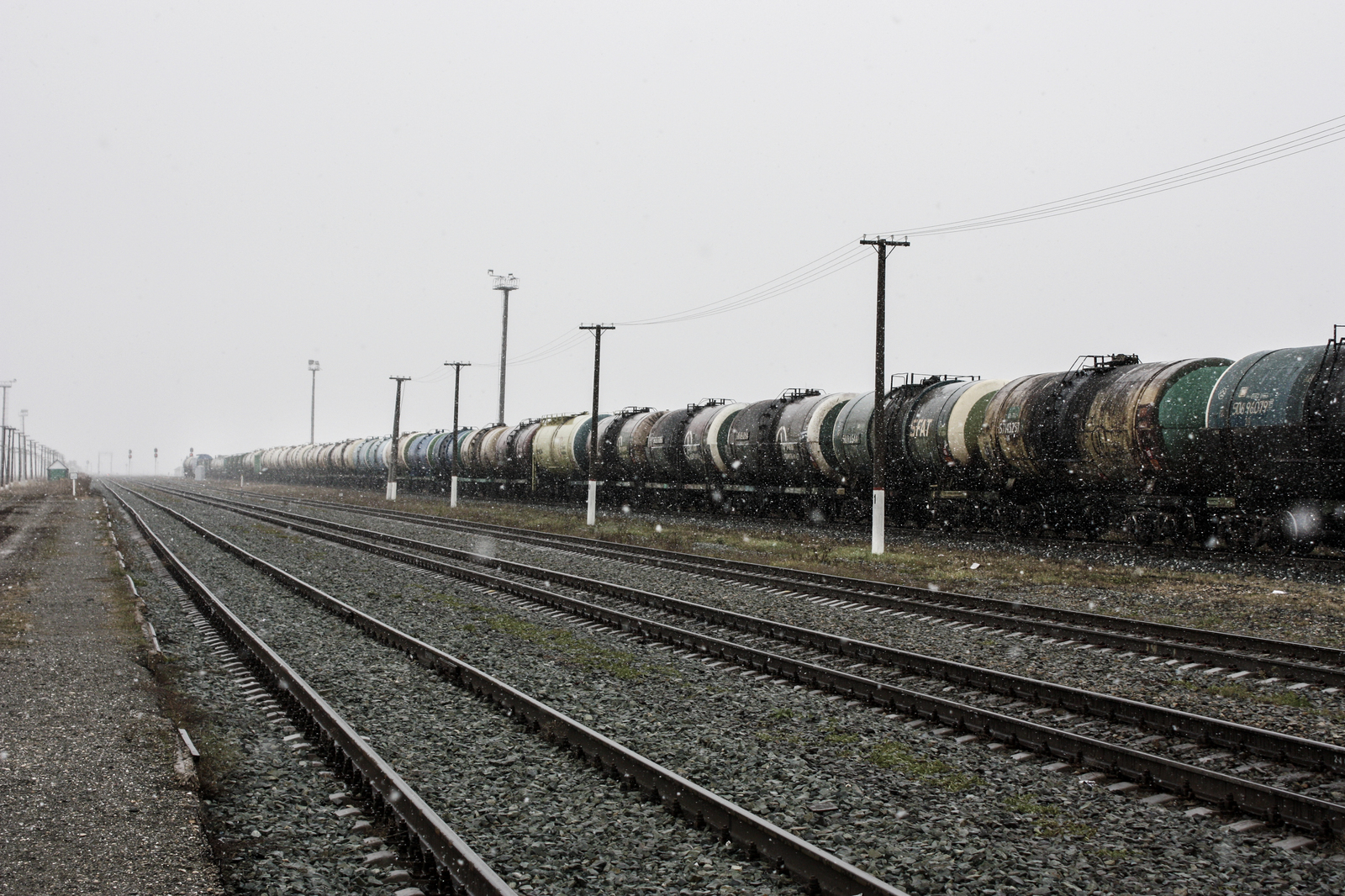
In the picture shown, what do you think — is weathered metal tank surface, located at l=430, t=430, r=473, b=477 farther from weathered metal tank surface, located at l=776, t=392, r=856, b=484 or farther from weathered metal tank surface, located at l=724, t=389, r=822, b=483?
weathered metal tank surface, located at l=776, t=392, r=856, b=484

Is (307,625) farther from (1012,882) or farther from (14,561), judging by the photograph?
(14,561)

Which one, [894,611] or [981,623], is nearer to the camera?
[981,623]

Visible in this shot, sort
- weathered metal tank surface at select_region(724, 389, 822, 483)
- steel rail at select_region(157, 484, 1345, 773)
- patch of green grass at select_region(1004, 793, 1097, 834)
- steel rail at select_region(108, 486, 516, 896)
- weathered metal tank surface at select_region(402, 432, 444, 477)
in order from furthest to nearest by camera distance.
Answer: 1. weathered metal tank surface at select_region(402, 432, 444, 477)
2. weathered metal tank surface at select_region(724, 389, 822, 483)
3. steel rail at select_region(157, 484, 1345, 773)
4. patch of green grass at select_region(1004, 793, 1097, 834)
5. steel rail at select_region(108, 486, 516, 896)

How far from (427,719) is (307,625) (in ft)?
16.5

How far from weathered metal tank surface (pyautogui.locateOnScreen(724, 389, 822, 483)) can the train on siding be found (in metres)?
0.06

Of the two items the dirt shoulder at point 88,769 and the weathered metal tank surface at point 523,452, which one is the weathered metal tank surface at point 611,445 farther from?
the dirt shoulder at point 88,769

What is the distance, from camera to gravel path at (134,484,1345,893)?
15.0ft

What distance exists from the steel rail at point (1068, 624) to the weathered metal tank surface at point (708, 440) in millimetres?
12444

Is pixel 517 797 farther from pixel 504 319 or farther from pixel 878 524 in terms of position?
pixel 504 319

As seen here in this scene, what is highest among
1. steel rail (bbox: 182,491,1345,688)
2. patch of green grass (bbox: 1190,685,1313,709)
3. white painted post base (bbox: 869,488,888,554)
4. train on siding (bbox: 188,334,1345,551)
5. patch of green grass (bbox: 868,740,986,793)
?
train on siding (bbox: 188,334,1345,551)

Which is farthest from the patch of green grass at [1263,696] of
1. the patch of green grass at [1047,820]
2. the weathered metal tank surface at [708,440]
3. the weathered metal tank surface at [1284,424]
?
the weathered metal tank surface at [708,440]

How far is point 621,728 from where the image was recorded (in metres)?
6.96

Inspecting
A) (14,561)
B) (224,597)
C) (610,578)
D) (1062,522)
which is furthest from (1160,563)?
(14,561)

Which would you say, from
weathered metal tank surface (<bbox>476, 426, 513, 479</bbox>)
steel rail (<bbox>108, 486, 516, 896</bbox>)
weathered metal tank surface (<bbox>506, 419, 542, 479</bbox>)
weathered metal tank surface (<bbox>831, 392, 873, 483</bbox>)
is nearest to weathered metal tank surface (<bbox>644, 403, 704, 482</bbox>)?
weathered metal tank surface (<bbox>831, 392, 873, 483</bbox>)
